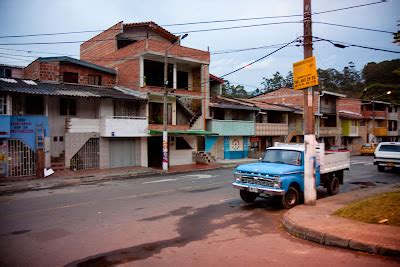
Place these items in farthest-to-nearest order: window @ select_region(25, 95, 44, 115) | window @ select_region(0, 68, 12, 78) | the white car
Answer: window @ select_region(0, 68, 12, 78) → window @ select_region(25, 95, 44, 115) → the white car

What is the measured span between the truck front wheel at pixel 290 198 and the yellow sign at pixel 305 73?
3496mm

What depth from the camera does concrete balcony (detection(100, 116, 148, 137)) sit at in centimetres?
2308

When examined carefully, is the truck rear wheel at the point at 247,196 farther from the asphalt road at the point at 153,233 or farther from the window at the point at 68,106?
the window at the point at 68,106

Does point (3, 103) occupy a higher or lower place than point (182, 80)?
lower

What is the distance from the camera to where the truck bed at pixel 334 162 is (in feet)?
39.5

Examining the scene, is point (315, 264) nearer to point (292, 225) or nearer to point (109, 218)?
point (292, 225)

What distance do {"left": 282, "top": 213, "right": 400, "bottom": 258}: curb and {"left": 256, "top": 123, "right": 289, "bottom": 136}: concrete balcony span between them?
1123 inches

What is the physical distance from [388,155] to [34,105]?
78.7 ft

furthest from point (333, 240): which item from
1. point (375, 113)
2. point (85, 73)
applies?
point (375, 113)

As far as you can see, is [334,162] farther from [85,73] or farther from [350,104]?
[350,104]

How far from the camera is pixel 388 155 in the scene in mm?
20266

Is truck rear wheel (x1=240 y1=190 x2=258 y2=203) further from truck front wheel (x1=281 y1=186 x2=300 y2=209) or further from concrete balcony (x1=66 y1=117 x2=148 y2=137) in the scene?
concrete balcony (x1=66 y1=117 x2=148 y2=137)

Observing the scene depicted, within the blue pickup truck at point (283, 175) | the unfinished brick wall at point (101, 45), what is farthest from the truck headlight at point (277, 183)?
the unfinished brick wall at point (101, 45)

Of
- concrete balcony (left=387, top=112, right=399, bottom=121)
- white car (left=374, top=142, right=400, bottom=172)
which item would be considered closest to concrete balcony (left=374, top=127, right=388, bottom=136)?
concrete balcony (left=387, top=112, right=399, bottom=121)
